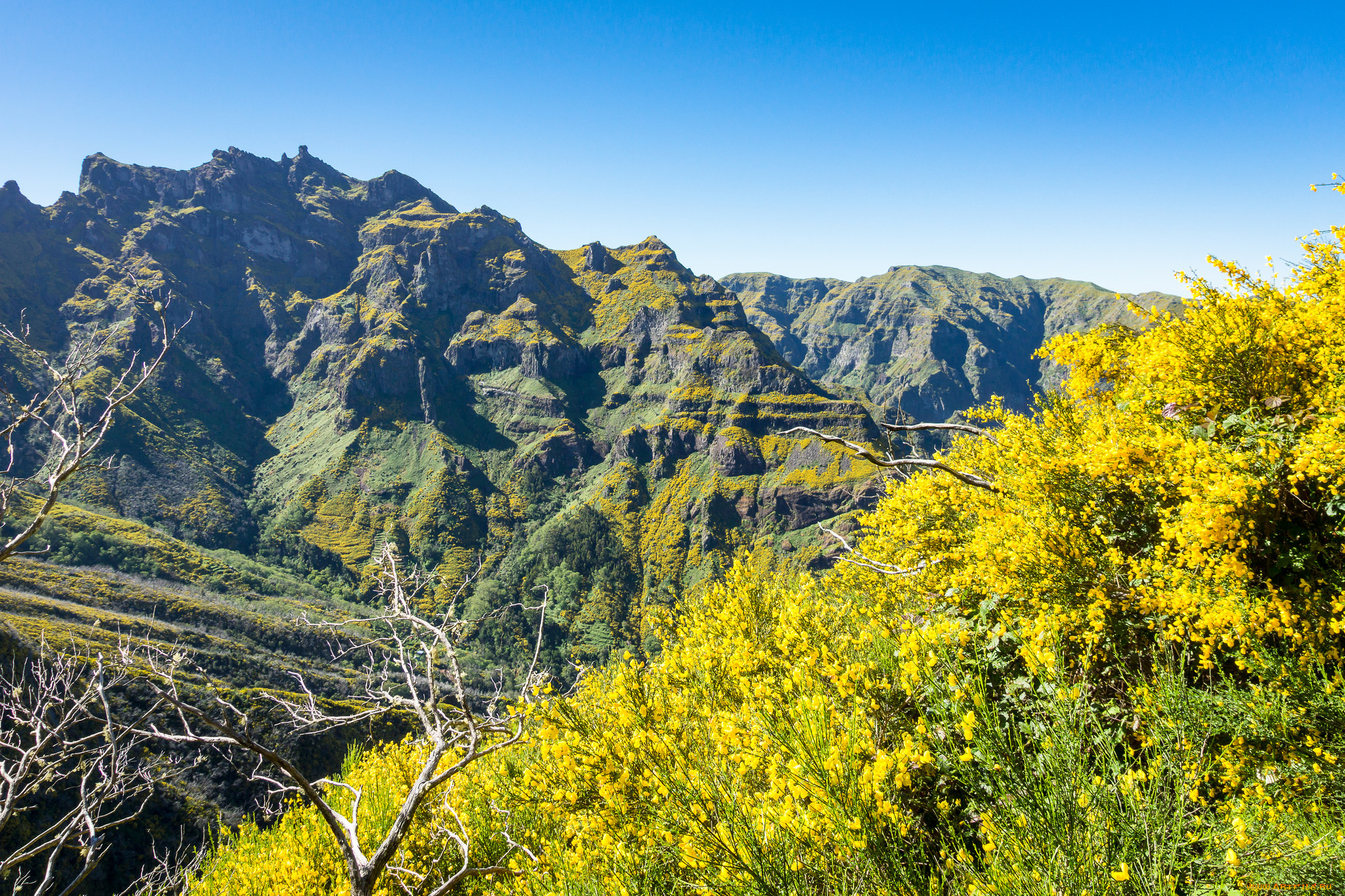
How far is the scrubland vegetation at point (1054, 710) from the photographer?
398 centimetres

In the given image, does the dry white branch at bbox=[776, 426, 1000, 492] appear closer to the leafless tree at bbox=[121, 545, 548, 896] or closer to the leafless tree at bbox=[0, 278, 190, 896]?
the leafless tree at bbox=[121, 545, 548, 896]

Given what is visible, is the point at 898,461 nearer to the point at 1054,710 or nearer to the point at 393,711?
the point at 1054,710

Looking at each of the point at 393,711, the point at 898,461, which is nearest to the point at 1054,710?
the point at 898,461

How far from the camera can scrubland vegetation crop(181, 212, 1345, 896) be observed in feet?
13.1

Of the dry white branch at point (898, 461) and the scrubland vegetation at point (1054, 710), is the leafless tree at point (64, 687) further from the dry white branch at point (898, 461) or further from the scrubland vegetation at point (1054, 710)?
the dry white branch at point (898, 461)

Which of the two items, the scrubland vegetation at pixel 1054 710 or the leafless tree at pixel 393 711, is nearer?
the scrubland vegetation at pixel 1054 710

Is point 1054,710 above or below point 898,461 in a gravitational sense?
below

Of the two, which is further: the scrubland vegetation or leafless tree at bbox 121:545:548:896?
leafless tree at bbox 121:545:548:896

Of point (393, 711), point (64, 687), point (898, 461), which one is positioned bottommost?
point (64, 687)

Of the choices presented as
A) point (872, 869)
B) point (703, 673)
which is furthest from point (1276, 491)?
point (703, 673)

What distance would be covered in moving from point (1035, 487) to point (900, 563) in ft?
34.1

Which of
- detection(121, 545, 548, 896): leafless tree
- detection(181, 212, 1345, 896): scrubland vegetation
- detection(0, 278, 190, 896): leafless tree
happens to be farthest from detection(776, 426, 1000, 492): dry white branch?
detection(0, 278, 190, 896): leafless tree

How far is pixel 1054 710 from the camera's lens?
4.18m

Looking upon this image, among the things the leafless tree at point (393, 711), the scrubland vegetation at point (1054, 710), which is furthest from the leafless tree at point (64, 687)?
the scrubland vegetation at point (1054, 710)
